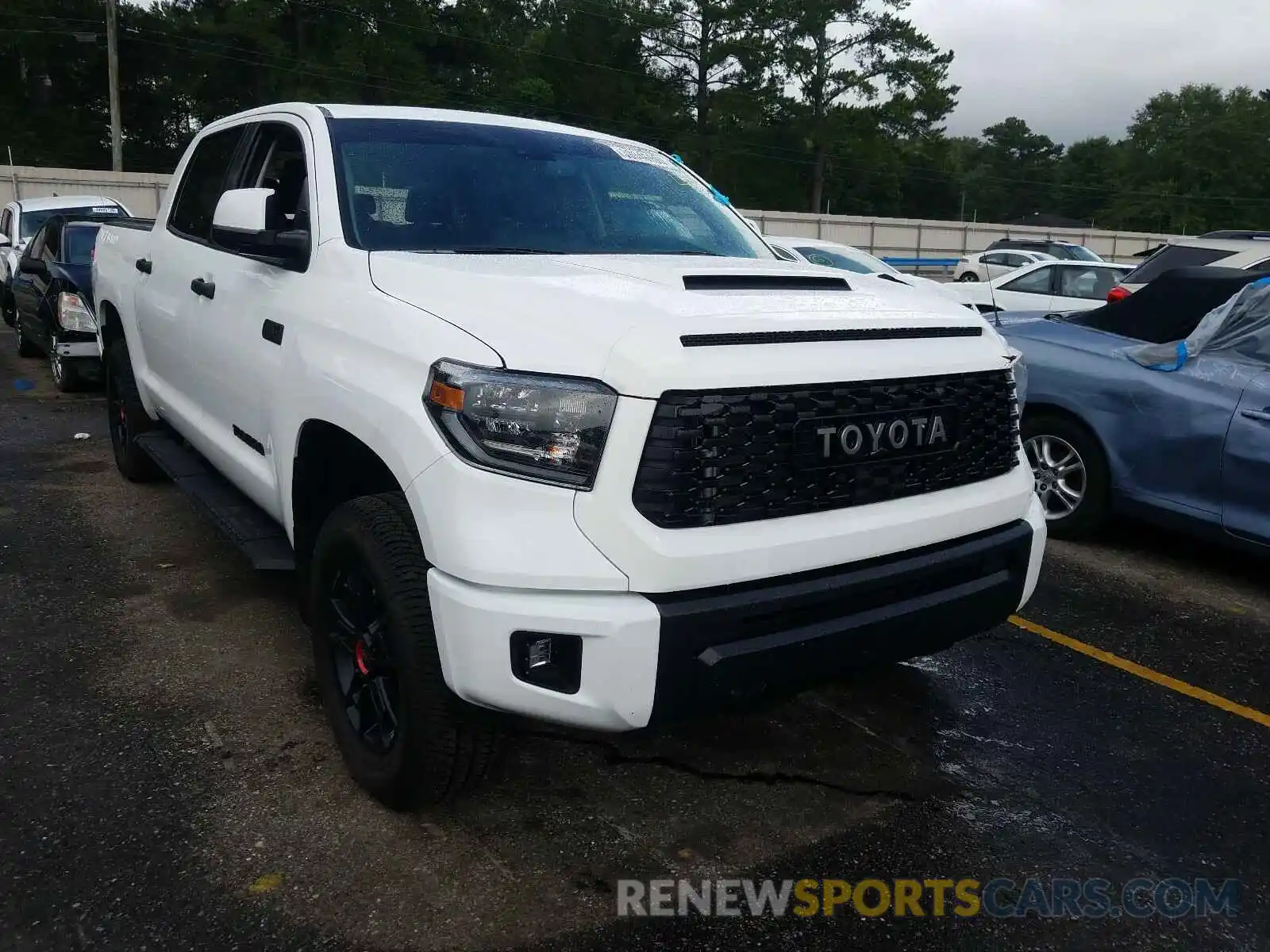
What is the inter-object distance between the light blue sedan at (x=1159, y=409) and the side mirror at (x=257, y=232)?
4.10 metres

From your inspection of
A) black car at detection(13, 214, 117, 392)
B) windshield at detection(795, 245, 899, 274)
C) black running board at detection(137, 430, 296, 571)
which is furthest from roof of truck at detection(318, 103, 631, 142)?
windshield at detection(795, 245, 899, 274)

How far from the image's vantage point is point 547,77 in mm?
59656

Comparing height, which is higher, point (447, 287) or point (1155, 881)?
point (447, 287)

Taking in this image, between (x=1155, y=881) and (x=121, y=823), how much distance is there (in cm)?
282

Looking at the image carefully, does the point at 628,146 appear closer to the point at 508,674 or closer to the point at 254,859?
the point at 508,674

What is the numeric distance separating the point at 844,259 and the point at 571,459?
36.5 ft

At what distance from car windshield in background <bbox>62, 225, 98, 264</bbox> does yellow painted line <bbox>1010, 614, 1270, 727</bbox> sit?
8.69 m

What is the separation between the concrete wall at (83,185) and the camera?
1181 inches

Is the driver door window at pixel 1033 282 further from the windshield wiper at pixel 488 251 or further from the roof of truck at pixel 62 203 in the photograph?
the windshield wiper at pixel 488 251

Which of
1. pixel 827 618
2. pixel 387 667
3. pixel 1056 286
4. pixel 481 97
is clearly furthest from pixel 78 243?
pixel 481 97

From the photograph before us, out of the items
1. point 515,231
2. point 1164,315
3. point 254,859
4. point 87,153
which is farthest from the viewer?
point 87,153

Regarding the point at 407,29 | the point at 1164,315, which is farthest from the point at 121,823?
the point at 407,29

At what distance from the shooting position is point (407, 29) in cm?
4794

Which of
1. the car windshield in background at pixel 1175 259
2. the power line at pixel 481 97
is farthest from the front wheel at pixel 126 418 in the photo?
the power line at pixel 481 97
